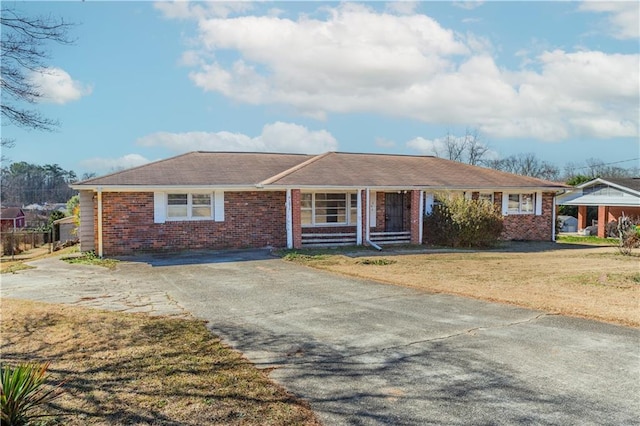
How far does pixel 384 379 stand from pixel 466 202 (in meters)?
15.6

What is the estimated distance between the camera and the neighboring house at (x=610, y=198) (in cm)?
3253

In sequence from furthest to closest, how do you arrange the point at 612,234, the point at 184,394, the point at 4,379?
the point at 612,234 < the point at 184,394 < the point at 4,379

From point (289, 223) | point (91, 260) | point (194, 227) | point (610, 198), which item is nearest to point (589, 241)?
point (610, 198)

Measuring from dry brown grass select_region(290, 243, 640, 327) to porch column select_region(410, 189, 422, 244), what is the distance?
2430mm

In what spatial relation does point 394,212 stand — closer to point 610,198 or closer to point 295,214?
point 295,214

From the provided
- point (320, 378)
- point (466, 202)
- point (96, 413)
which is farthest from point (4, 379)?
point (466, 202)

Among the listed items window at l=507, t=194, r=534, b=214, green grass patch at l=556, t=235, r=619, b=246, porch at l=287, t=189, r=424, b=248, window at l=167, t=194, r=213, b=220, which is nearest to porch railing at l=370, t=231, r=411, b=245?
porch at l=287, t=189, r=424, b=248

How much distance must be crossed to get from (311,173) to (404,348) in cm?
1380

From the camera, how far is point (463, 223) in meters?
19.5

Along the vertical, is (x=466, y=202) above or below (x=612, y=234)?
above

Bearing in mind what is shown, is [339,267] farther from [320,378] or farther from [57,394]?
[57,394]

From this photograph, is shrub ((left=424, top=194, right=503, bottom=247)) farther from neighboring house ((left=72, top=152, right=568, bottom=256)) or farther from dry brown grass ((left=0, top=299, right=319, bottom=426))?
dry brown grass ((left=0, top=299, right=319, bottom=426))

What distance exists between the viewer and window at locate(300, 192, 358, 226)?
20.2 m

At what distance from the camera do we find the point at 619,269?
526 inches
